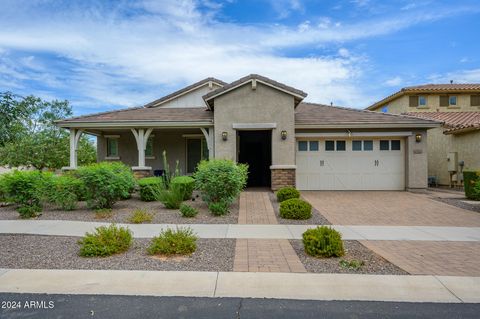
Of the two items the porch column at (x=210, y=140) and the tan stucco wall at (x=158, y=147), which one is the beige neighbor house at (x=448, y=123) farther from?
the tan stucco wall at (x=158, y=147)

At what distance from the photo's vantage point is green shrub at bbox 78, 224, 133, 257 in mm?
5647

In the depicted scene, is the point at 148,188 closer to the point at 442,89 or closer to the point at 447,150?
the point at 447,150

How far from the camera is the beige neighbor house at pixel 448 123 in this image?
54.6 ft

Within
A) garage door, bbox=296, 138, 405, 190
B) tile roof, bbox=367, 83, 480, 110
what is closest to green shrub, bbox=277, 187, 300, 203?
garage door, bbox=296, 138, 405, 190

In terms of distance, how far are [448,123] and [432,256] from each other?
638 inches

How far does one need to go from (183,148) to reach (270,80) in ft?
21.1

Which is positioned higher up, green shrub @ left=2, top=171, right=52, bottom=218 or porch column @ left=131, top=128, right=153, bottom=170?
porch column @ left=131, top=128, right=153, bottom=170

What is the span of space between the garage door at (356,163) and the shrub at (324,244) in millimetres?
9397

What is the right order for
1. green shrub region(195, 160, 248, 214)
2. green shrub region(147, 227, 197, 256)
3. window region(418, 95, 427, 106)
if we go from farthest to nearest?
window region(418, 95, 427, 106) < green shrub region(195, 160, 248, 214) < green shrub region(147, 227, 197, 256)

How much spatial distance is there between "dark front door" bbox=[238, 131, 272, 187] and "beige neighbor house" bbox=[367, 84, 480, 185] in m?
8.70

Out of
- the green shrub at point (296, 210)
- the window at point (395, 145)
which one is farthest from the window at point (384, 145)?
the green shrub at point (296, 210)

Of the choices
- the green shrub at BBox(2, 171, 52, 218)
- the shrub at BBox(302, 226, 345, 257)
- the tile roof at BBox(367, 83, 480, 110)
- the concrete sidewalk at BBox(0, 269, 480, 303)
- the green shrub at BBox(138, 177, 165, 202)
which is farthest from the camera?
the tile roof at BBox(367, 83, 480, 110)

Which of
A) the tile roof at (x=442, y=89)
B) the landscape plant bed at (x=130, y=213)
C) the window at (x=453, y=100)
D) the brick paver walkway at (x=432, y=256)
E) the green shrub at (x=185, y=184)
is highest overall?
the tile roof at (x=442, y=89)

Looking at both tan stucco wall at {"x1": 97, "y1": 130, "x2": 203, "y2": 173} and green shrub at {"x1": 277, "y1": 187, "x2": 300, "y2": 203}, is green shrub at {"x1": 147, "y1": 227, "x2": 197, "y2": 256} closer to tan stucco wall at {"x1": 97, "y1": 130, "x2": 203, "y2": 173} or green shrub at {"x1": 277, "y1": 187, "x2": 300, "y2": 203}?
green shrub at {"x1": 277, "y1": 187, "x2": 300, "y2": 203}
